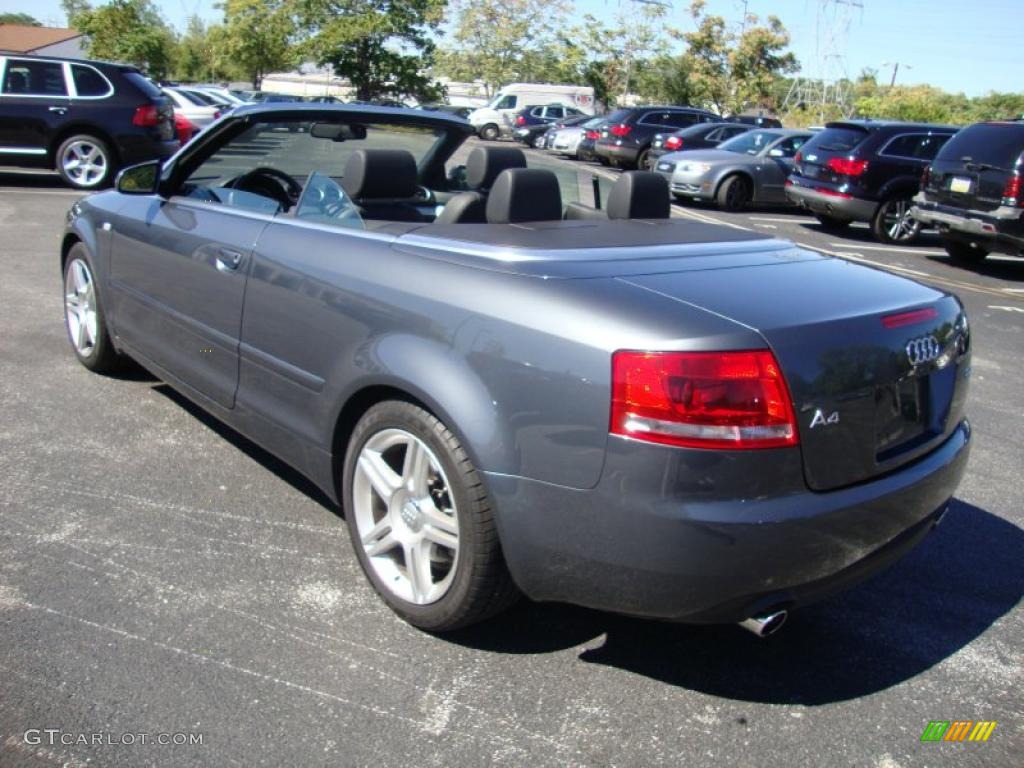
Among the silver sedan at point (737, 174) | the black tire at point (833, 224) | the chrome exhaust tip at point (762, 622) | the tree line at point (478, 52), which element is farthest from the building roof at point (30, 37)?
the chrome exhaust tip at point (762, 622)

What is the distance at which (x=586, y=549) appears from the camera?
92.1 inches

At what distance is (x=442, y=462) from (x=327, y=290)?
0.80 meters

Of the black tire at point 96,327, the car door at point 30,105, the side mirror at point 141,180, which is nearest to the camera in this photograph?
the side mirror at point 141,180

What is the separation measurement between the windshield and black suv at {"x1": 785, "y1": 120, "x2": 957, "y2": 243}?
324 centimetres

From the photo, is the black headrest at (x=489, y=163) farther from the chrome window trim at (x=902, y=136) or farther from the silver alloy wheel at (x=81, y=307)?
the chrome window trim at (x=902, y=136)

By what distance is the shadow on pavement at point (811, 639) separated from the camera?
8.87 feet

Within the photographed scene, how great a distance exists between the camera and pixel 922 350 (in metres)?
2.66

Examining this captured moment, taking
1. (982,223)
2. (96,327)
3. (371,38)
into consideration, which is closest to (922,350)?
(96,327)

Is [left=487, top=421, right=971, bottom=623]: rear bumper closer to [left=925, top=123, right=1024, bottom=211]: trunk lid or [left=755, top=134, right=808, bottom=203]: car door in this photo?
[left=925, top=123, right=1024, bottom=211]: trunk lid

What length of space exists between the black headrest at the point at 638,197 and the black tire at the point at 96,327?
9.00 feet

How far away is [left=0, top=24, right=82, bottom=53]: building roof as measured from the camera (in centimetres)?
5904

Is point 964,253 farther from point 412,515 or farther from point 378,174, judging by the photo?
point 412,515

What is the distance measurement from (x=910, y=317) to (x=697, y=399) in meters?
0.87

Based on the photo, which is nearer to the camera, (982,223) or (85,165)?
(982,223)
